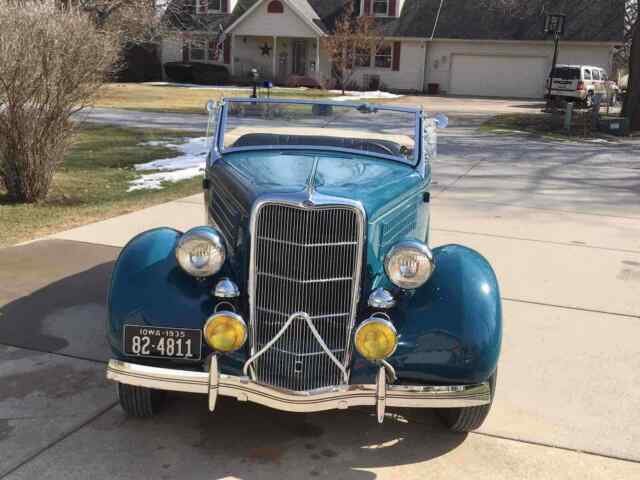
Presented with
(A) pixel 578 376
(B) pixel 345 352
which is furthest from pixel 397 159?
(A) pixel 578 376

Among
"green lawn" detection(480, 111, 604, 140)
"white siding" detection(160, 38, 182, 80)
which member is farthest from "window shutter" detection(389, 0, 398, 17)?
"green lawn" detection(480, 111, 604, 140)

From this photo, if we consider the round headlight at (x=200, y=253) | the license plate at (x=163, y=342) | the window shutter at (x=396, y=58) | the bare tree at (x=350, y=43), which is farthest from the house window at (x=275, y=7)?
the license plate at (x=163, y=342)

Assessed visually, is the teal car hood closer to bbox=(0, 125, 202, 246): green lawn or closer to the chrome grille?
the chrome grille

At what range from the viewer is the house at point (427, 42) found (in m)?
32.7

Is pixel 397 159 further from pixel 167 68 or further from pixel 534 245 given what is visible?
pixel 167 68

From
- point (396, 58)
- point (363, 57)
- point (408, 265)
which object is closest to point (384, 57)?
point (396, 58)

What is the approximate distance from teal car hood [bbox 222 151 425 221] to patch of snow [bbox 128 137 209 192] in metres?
5.33

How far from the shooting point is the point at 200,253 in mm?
3256

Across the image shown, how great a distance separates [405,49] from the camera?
3456 cm

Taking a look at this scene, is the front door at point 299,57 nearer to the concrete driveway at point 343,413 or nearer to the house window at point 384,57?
the house window at point 384,57

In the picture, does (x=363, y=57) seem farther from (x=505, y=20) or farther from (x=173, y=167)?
(x=173, y=167)

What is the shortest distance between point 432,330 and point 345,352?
413 mm

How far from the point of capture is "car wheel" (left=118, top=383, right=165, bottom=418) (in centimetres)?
337

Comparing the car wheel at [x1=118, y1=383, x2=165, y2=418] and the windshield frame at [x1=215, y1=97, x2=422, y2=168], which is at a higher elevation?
the windshield frame at [x1=215, y1=97, x2=422, y2=168]
